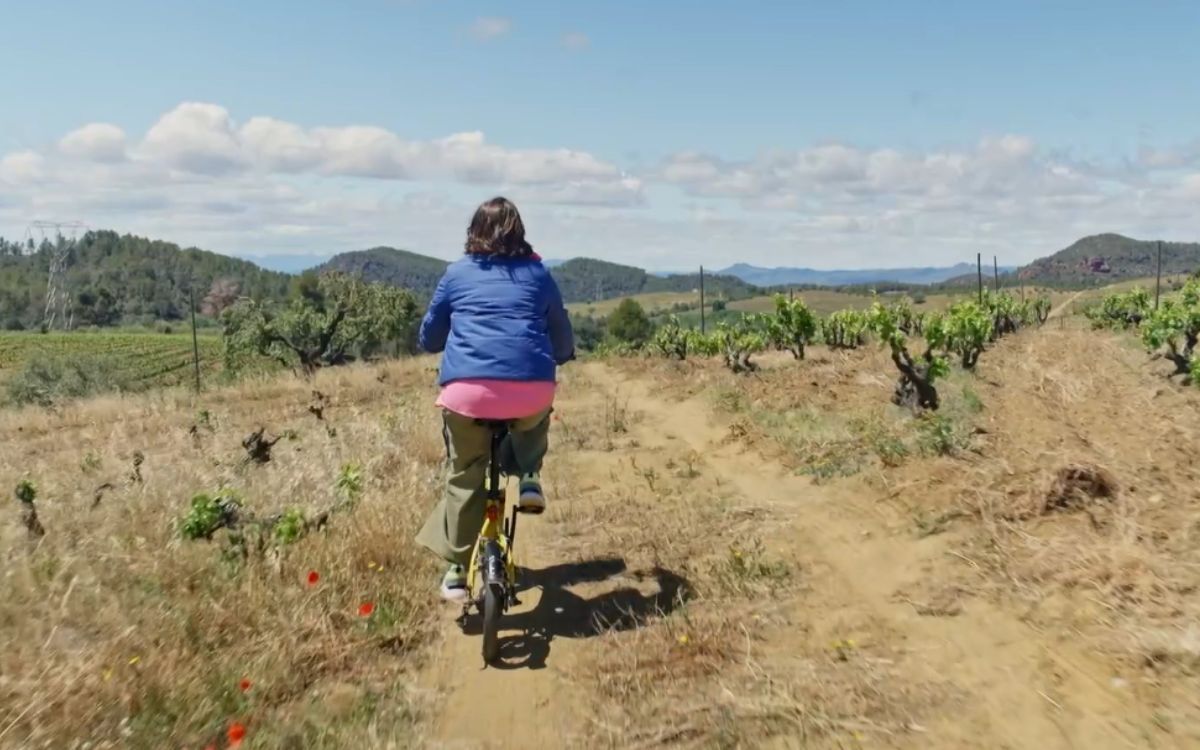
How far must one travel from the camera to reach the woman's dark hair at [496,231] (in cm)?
429

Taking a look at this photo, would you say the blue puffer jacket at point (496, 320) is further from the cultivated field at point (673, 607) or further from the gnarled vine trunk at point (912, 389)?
the gnarled vine trunk at point (912, 389)

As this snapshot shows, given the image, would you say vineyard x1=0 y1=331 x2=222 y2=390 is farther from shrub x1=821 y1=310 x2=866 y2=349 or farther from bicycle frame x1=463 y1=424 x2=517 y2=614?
bicycle frame x1=463 y1=424 x2=517 y2=614

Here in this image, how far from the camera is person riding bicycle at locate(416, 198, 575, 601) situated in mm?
4117

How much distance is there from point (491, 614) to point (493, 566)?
0.70 feet

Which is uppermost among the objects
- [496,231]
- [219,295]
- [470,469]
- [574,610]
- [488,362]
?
[496,231]

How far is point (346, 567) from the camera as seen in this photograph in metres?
4.55

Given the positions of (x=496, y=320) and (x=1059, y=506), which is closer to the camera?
(x=496, y=320)

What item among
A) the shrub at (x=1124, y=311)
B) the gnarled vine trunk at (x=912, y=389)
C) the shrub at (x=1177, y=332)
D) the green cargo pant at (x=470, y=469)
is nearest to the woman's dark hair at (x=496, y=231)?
the green cargo pant at (x=470, y=469)

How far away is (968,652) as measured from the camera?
359cm

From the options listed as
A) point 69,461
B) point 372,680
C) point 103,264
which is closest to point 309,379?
point 69,461

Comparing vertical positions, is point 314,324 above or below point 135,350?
above

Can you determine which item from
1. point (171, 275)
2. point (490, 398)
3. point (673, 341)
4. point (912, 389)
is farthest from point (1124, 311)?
point (171, 275)

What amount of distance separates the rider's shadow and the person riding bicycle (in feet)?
1.38

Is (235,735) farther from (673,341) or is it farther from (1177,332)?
(673,341)
